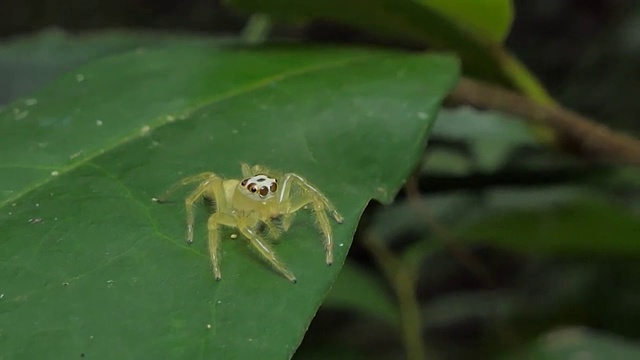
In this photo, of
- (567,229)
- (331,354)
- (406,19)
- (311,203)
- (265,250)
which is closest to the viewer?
(265,250)

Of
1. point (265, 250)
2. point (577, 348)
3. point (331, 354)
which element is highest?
point (265, 250)

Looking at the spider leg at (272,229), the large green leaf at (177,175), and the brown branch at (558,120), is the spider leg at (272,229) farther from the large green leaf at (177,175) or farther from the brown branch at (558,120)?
the brown branch at (558,120)

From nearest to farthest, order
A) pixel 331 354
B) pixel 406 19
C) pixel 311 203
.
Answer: pixel 311 203 → pixel 406 19 → pixel 331 354

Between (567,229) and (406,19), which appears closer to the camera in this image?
(406,19)

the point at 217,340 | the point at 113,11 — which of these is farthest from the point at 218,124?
the point at 113,11

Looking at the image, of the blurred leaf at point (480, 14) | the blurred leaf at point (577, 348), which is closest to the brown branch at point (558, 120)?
the blurred leaf at point (480, 14)

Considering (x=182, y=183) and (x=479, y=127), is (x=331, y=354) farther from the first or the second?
(x=182, y=183)

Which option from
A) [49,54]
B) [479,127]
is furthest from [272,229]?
[49,54]
